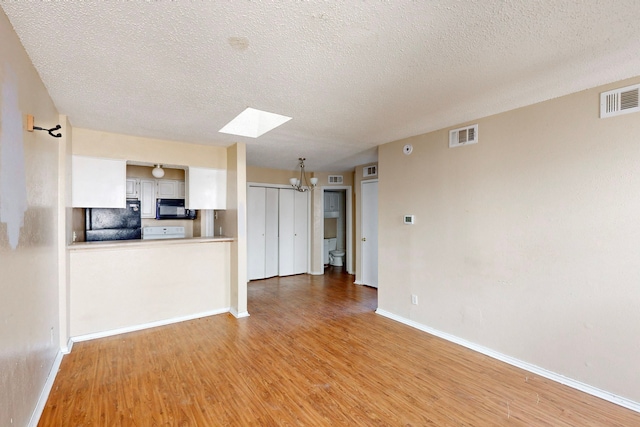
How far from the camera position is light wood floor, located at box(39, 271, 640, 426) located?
6.32 feet

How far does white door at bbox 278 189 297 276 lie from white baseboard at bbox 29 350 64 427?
3993 mm

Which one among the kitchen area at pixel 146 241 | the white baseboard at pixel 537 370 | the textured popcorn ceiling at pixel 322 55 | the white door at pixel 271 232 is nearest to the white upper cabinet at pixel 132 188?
the kitchen area at pixel 146 241

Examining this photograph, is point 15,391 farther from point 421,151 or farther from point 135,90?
point 421,151

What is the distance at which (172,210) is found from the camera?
4605 millimetres

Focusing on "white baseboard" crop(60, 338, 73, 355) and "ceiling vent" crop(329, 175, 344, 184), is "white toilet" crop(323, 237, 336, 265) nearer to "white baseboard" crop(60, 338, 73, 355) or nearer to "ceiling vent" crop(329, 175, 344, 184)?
"ceiling vent" crop(329, 175, 344, 184)

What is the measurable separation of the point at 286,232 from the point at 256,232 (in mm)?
704

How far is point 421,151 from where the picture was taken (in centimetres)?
346

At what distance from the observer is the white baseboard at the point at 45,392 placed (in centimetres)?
183

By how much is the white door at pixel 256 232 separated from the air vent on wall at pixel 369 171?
2.18m

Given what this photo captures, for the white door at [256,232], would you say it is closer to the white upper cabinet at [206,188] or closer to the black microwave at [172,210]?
the black microwave at [172,210]

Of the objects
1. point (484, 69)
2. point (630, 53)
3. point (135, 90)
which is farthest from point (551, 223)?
point (135, 90)

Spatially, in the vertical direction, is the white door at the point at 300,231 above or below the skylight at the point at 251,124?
below

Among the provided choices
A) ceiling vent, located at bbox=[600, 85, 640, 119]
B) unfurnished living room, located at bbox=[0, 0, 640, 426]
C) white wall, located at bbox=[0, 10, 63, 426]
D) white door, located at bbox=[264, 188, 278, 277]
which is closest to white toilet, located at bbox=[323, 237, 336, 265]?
white door, located at bbox=[264, 188, 278, 277]

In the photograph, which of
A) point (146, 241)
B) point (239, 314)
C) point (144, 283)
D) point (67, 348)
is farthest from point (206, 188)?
point (67, 348)
